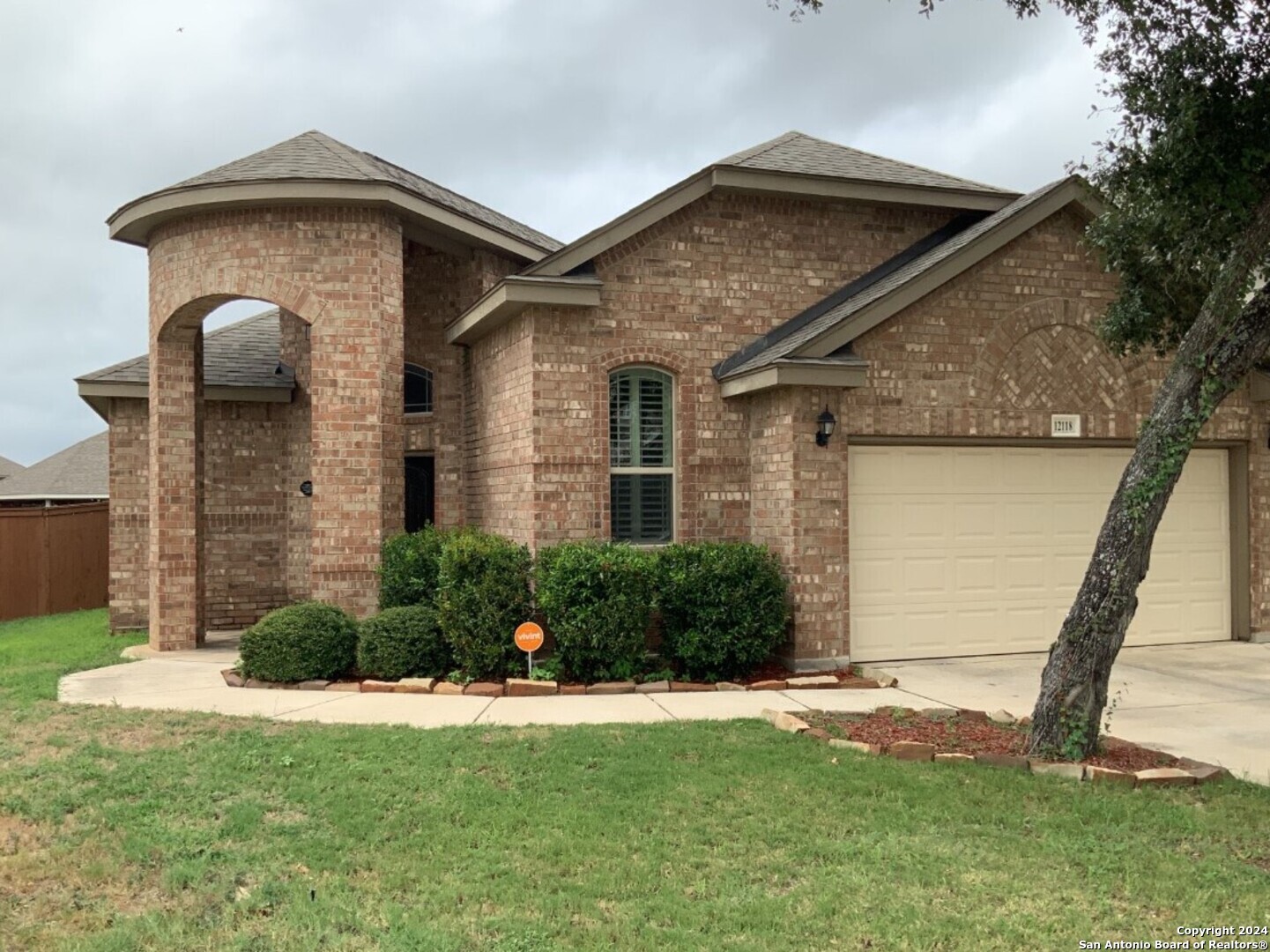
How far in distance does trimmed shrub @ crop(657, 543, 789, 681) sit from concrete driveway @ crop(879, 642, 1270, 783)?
143 centimetres

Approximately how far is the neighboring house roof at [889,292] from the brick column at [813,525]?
52 centimetres

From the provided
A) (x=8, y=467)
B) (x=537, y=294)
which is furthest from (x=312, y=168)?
(x=8, y=467)

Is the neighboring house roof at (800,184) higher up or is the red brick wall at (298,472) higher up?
the neighboring house roof at (800,184)

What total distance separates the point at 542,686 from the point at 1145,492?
207 inches

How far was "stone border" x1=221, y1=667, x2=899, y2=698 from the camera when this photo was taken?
923 centimetres

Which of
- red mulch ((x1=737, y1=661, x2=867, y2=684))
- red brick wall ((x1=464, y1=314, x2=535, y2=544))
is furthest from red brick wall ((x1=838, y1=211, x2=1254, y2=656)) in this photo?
red brick wall ((x1=464, y1=314, x2=535, y2=544))

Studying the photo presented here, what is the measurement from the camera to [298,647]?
32.3 feet

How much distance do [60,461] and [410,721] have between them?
28204 millimetres

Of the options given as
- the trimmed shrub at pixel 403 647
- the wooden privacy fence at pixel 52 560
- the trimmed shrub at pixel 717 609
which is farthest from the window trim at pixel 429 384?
the wooden privacy fence at pixel 52 560

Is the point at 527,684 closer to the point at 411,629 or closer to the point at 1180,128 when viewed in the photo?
the point at 411,629

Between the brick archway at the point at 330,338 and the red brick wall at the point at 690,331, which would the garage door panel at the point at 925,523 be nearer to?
the red brick wall at the point at 690,331

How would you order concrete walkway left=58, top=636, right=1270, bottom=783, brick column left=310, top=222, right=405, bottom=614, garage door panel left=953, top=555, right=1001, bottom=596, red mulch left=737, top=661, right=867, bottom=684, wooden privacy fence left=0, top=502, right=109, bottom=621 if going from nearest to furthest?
concrete walkway left=58, top=636, right=1270, bottom=783
red mulch left=737, top=661, right=867, bottom=684
garage door panel left=953, top=555, right=1001, bottom=596
brick column left=310, top=222, right=405, bottom=614
wooden privacy fence left=0, top=502, right=109, bottom=621

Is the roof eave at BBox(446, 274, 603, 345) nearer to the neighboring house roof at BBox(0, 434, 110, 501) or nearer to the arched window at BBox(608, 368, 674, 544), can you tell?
the arched window at BBox(608, 368, 674, 544)

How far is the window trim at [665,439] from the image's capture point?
11.3m
